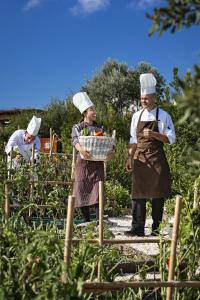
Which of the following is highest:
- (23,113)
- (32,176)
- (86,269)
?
(23,113)

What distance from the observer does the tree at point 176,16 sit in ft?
4.39

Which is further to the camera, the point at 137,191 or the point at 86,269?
the point at 137,191

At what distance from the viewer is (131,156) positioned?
581 centimetres

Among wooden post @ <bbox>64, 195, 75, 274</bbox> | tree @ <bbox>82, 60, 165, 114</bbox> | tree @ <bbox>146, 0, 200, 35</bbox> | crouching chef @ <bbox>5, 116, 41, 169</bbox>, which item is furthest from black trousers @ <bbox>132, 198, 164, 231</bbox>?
tree @ <bbox>82, 60, 165, 114</bbox>

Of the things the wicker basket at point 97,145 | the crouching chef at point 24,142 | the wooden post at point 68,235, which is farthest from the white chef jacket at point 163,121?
the wooden post at point 68,235

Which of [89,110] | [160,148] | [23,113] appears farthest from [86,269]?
[23,113]

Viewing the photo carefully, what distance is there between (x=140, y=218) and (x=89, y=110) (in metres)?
1.28

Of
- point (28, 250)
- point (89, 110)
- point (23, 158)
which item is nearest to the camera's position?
point (28, 250)

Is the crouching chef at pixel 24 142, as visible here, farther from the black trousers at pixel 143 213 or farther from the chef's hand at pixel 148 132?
the chef's hand at pixel 148 132

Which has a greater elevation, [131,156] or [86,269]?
[131,156]

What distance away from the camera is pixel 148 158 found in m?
5.69

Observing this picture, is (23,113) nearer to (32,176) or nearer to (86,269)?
(32,176)

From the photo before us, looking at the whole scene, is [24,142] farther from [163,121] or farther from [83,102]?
[163,121]

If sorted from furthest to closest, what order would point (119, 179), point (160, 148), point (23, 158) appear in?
point (119, 179), point (23, 158), point (160, 148)
